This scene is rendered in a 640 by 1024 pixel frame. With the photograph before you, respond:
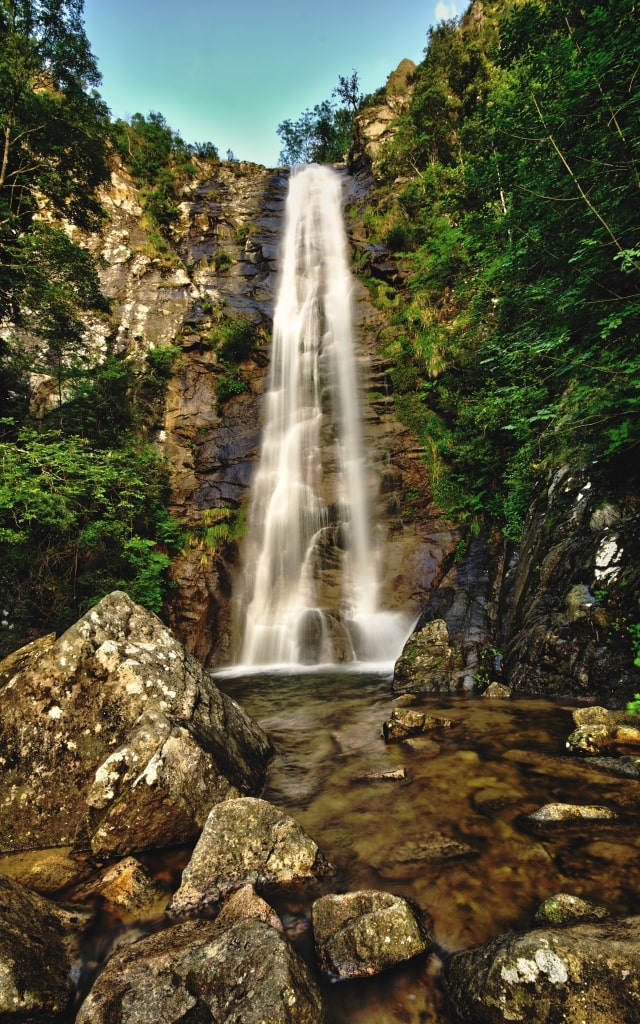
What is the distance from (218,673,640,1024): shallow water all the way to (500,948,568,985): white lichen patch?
1.33 ft

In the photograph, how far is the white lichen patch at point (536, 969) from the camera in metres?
1.65

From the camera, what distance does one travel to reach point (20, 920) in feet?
6.83

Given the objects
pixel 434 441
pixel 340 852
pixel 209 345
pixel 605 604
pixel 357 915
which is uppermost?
pixel 209 345

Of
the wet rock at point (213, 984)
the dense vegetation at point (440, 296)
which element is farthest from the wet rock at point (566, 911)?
the dense vegetation at point (440, 296)

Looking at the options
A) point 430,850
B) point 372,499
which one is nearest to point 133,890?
point 430,850

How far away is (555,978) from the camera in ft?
5.37

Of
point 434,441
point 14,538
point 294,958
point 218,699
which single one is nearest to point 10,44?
point 14,538

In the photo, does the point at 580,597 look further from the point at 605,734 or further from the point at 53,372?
the point at 53,372

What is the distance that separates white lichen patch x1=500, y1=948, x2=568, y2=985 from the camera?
5.40ft

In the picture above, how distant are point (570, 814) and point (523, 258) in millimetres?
6029

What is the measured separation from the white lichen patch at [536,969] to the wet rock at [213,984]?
2.56 feet

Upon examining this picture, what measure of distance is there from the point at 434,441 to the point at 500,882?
11251 millimetres

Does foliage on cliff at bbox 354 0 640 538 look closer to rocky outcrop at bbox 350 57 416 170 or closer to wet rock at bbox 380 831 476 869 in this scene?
wet rock at bbox 380 831 476 869

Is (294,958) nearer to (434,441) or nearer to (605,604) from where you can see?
(605,604)
